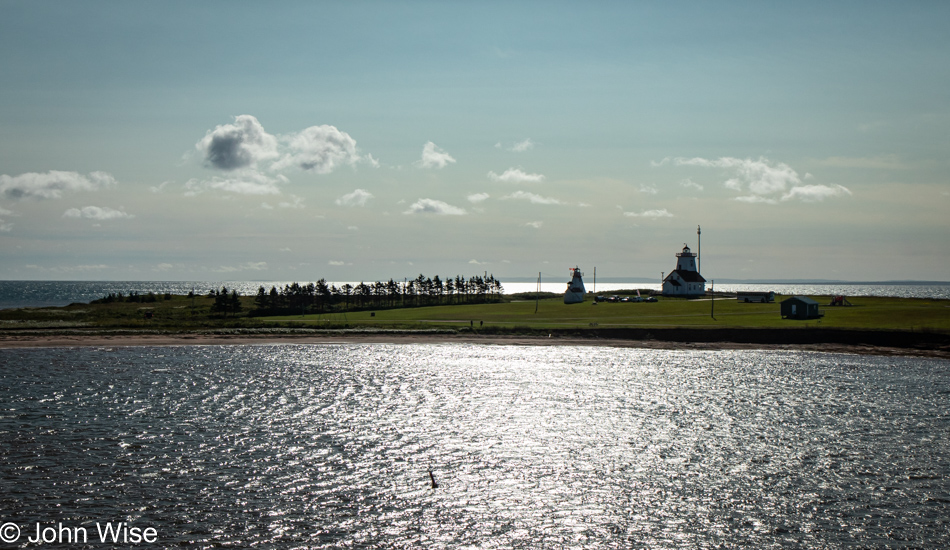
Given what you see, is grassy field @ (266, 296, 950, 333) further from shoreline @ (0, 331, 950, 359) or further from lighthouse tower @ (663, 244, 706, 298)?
lighthouse tower @ (663, 244, 706, 298)

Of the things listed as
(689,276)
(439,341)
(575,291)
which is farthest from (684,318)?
(689,276)

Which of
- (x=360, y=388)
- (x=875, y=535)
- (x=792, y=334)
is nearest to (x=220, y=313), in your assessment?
(x=360, y=388)

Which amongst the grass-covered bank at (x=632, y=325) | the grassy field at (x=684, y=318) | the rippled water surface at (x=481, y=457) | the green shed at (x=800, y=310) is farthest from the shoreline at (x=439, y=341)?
the rippled water surface at (x=481, y=457)

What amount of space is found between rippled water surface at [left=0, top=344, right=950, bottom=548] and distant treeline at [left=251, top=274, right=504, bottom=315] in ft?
260

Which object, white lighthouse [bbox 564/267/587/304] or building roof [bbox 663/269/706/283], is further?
building roof [bbox 663/269/706/283]

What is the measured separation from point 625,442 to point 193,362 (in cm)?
3991

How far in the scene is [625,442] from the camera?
30.1 meters

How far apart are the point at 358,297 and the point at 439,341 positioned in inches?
3452

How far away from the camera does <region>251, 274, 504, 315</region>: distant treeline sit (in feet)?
426

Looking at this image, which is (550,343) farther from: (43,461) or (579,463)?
(43,461)

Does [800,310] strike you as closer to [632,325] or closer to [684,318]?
[684,318]

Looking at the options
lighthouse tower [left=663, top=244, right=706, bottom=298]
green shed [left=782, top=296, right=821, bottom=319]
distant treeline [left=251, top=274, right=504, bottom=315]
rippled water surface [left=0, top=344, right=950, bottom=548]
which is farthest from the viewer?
lighthouse tower [left=663, top=244, right=706, bottom=298]

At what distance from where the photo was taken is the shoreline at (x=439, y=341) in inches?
2544

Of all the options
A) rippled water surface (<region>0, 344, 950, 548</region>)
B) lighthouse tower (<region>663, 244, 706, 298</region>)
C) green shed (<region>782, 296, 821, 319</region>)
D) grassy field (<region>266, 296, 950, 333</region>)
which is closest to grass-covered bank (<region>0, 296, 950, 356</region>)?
grassy field (<region>266, 296, 950, 333</region>)
